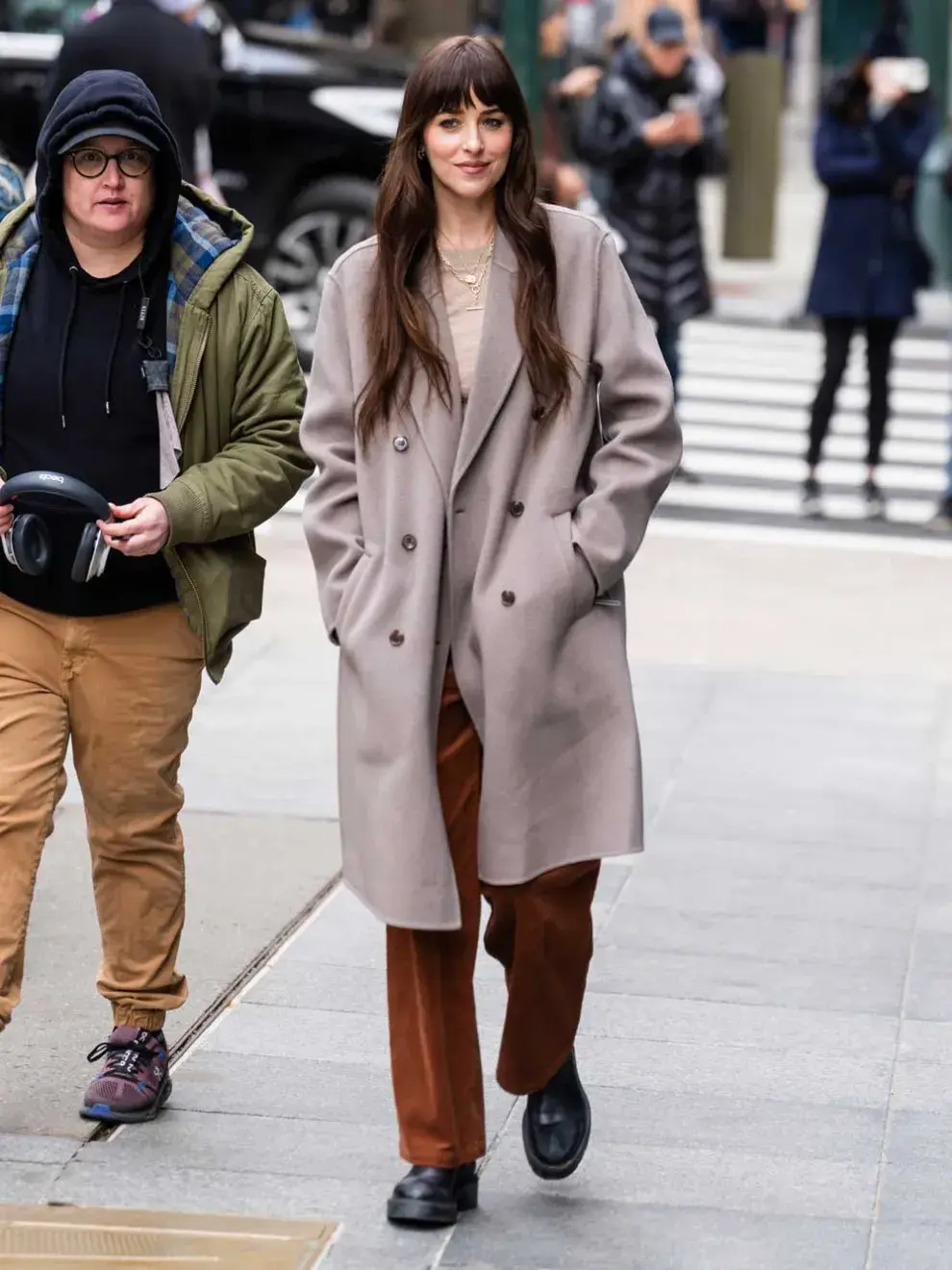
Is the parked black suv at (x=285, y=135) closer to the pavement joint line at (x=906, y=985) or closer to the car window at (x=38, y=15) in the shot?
the car window at (x=38, y=15)

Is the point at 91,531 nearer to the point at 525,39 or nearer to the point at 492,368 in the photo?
the point at 492,368

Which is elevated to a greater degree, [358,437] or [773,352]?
[358,437]

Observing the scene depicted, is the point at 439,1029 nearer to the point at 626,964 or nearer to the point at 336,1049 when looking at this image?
the point at 336,1049

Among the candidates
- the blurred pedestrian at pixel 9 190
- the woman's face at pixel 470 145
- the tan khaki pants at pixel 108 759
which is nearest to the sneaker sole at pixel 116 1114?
the tan khaki pants at pixel 108 759

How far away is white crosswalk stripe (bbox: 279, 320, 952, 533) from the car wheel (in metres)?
1.95

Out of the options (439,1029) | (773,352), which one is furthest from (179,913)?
(773,352)

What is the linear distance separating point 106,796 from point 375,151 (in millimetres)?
9242

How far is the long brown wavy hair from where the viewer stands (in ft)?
13.5

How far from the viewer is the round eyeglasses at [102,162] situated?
14.6 ft

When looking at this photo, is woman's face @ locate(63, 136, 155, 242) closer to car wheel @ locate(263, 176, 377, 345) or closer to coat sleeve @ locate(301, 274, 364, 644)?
coat sleeve @ locate(301, 274, 364, 644)

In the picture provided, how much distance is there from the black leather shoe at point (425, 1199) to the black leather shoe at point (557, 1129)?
20 centimetres

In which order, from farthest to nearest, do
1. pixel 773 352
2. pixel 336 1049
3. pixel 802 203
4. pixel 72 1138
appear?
pixel 802 203, pixel 773 352, pixel 336 1049, pixel 72 1138

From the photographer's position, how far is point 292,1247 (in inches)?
164

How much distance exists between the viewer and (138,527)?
4391 mm
